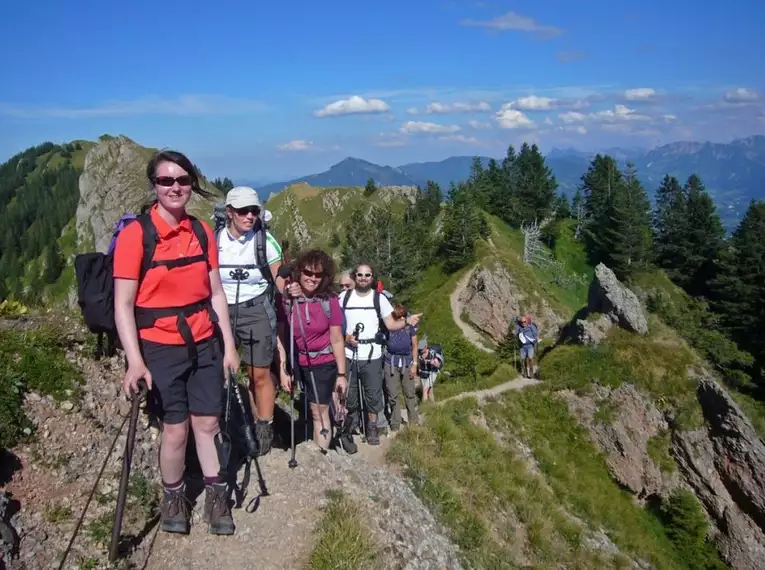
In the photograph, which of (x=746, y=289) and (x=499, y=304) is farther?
(x=746, y=289)

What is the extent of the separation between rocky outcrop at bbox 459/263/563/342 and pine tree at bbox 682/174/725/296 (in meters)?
32.4

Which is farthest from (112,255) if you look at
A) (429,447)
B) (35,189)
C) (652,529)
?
(35,189)

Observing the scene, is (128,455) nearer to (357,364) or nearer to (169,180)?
(169,180)

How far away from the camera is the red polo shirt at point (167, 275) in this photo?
4664mm

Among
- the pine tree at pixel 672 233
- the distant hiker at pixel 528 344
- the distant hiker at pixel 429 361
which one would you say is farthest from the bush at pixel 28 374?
the pine tree at pixel 672 233

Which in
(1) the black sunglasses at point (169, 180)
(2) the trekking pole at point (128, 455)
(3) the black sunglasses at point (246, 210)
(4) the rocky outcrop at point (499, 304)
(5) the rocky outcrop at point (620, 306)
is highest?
(1) the black sunglasses at point (169, 180)

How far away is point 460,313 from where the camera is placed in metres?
48.5

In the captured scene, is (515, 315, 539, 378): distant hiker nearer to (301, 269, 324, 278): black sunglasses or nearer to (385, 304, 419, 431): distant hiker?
(385, 304, 419, 431): distant hiker

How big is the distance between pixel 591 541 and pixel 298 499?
11182 mm

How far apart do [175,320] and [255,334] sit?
2.10 m

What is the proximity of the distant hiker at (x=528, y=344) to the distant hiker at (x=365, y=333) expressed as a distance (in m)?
13.1

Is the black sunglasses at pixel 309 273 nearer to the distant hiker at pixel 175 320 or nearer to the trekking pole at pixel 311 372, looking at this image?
the trekking pole at pixel 311 372

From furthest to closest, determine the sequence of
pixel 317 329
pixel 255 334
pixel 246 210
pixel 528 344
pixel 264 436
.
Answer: pixel 528 344
pixel 317 329
pixel 264 436
pixel 255 334
pixel 246 210

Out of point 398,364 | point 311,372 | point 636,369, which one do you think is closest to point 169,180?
point 311,372
